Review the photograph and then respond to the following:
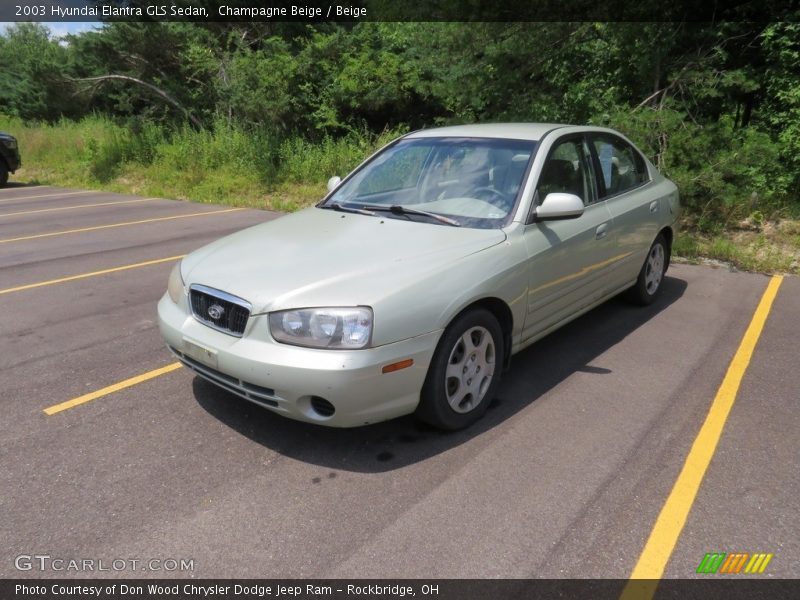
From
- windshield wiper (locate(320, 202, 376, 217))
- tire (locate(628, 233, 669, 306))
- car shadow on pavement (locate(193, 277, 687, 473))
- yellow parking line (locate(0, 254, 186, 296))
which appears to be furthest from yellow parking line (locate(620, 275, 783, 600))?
yellow parking line (locate(0, 254, 186, 296))

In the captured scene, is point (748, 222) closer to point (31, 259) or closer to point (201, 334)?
point (201, 334)

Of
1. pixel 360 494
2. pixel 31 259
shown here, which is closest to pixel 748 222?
pixel 360 494

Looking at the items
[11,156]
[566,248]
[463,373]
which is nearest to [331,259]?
[463,373]

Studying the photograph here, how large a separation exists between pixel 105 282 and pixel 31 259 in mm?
2000

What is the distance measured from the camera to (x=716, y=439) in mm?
3514

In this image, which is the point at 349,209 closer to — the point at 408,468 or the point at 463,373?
the point at 463,373

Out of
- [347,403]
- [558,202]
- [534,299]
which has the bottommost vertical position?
[347,403]

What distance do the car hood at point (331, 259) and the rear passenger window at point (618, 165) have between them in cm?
166

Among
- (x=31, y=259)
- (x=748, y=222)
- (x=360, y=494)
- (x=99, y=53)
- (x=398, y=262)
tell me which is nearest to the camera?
(x=360, y=494)

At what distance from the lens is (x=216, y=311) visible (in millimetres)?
3338

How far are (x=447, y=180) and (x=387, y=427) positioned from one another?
176 cm

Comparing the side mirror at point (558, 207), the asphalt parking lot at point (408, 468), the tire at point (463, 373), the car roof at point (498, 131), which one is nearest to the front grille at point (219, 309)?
the asphalt parking lot at point (408, 468)

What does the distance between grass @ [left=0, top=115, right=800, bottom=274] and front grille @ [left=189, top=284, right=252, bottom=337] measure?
6.40 meters

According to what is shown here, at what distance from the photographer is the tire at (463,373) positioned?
3322 millimetres
